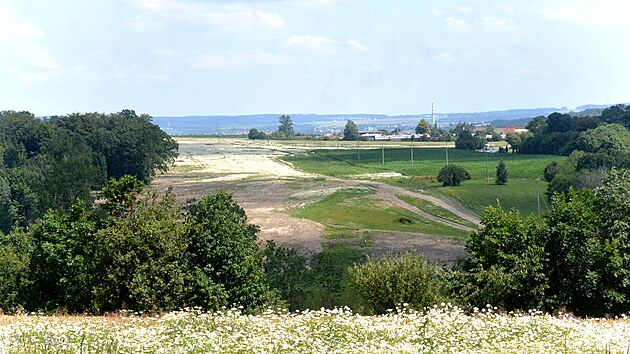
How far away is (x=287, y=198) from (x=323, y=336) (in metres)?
110

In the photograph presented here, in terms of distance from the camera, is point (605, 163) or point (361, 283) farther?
point (605, 163)

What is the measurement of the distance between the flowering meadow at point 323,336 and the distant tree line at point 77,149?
99.5 m

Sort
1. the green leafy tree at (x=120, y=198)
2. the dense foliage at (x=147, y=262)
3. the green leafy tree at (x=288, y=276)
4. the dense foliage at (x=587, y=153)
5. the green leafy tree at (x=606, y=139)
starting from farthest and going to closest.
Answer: the green leafy tree at (x=606, y=139) → the dense foliage at (x=587, y=153) → the green leafy tree at (x=288, y=276) → the green leafy tree at (x=120, y=198) → the dense foliage at (x=147, y=262)

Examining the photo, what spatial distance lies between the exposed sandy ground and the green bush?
44.0 m

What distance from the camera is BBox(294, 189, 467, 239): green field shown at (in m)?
102

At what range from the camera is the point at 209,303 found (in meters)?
36.4

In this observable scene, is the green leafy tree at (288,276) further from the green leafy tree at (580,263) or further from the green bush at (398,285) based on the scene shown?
the green leafy tree at (580,263)

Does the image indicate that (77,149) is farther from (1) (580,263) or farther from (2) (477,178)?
(1) (580,263)

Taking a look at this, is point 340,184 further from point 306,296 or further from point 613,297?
point 613,297

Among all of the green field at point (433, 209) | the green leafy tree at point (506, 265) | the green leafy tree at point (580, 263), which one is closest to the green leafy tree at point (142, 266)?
the green leafy tree at point (506, 265)

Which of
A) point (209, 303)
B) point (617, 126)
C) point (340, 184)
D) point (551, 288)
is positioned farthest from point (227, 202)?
point (617, 126)

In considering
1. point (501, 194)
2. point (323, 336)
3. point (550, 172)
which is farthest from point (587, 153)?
point (323, 336)

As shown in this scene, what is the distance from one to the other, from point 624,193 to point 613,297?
226 inches

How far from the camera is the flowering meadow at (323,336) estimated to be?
1880 centimetres
